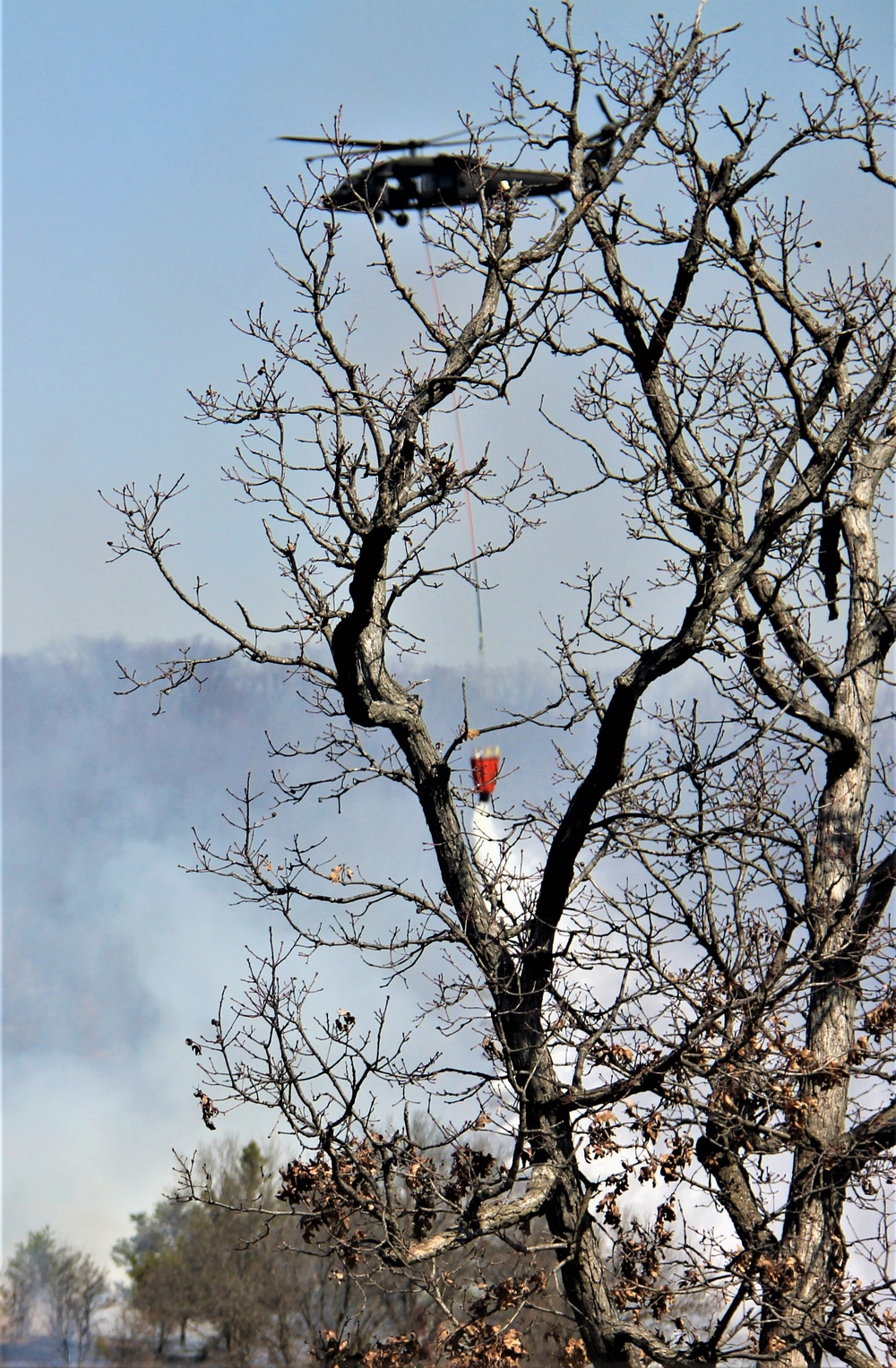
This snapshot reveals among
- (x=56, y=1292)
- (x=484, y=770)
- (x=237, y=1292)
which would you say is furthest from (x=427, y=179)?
(x=56, y=1292)

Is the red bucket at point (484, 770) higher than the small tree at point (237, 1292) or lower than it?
lower

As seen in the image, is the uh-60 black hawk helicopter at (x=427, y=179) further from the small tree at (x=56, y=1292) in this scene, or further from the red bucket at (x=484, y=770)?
the small tree at (x=56, y=1292)

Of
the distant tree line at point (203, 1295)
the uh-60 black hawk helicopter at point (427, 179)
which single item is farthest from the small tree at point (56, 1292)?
the uh-60 black hawk helicopter at point (427, 179)

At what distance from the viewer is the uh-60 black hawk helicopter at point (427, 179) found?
8273 millimetres

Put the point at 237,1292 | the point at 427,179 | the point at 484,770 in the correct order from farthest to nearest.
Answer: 1. the point at 237,1292
2. the point at 427,179
3. the point at 484,770

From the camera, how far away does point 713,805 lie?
31.1 ft

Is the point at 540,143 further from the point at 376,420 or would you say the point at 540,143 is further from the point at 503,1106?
the point at 503,1106

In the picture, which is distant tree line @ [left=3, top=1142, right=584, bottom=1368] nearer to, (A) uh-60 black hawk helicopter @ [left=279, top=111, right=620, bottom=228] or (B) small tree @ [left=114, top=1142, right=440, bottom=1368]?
(B) small tree @ [left=114, top=1142, right=440, bottom=1368]

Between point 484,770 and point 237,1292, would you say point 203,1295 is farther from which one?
point 484,770

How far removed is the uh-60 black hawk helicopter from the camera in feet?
27.1

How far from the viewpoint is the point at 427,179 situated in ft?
58.5

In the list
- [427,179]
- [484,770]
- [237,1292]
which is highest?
[427,179]

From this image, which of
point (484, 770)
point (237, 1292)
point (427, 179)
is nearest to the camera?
point (484, 770)

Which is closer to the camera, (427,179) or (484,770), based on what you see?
(484,770)
